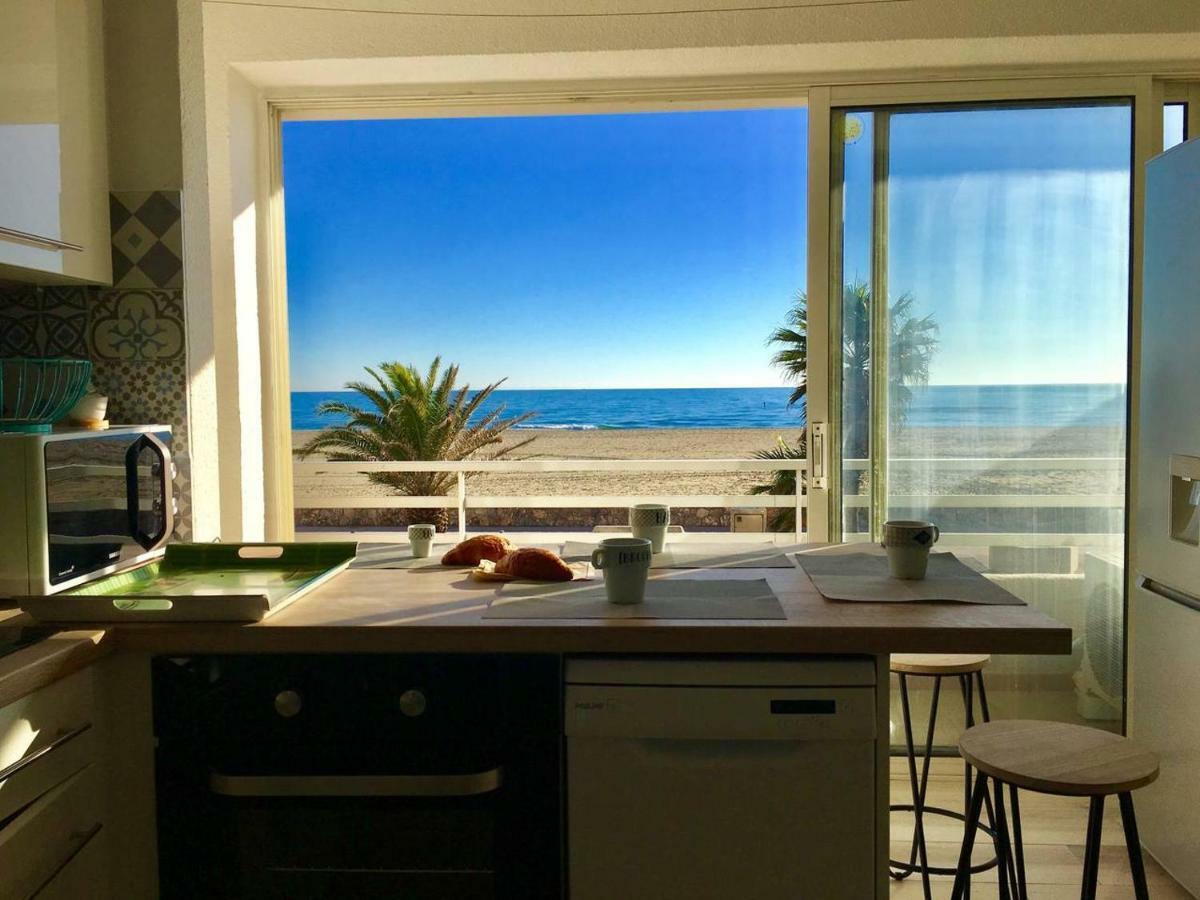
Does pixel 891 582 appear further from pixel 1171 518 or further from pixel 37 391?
pixel 37 391

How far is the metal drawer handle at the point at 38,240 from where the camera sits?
158 centimetres

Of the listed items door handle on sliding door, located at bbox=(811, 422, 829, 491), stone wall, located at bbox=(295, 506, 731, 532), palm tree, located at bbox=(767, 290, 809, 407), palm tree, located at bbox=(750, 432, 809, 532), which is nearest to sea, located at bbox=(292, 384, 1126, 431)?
stone wall, located at bbox=(295, 506, 731, 532)

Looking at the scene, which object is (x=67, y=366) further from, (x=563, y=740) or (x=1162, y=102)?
(x=1162, y=102)

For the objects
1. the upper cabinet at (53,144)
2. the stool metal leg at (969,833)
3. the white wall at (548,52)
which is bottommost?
the stool metal leg at (969,833)

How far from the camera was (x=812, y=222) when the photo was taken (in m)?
Answer: 2.79

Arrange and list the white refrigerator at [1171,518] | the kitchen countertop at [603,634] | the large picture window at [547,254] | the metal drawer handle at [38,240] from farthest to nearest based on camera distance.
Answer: the large picture window at [547,254] → the white refrigerator at [1171,518] → the metal drawer handle at [38,240] → the kitchen countertop at [603,634]

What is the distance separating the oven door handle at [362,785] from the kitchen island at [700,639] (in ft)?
0.48

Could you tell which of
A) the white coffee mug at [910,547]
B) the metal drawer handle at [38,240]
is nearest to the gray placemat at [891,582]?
the white coffee mug at [910,547]

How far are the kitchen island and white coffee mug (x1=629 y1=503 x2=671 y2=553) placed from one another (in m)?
0.51

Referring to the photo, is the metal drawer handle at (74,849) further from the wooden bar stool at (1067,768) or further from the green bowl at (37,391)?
the wooden bar stool at (1067,768)

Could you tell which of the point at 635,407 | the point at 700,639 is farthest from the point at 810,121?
the point at 635,407

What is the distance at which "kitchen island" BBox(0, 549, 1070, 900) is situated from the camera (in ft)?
4.19

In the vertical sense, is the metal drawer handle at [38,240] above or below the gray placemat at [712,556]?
above

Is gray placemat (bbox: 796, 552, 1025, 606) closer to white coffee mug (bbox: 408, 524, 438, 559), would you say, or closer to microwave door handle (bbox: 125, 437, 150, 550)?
white coffee mug (bbox: 408, 524, 438, 559)
